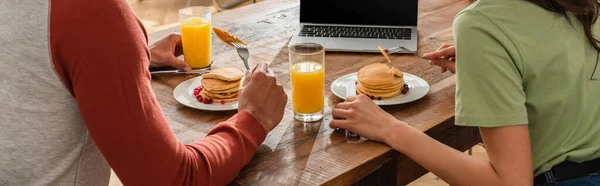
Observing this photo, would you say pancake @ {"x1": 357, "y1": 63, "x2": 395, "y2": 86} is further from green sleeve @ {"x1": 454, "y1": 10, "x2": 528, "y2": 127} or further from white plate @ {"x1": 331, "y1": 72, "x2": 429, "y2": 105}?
green sleeve @ {"x1": 454, "y1": 10, "x2": 528, "y2": 127}

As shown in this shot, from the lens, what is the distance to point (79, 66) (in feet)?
3.73

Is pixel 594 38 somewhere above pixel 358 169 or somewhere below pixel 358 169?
above

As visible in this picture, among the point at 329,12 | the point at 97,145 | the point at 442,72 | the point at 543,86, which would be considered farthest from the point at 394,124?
the point at 329,12

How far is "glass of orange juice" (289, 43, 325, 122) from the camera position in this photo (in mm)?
1578

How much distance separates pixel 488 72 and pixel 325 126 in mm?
338

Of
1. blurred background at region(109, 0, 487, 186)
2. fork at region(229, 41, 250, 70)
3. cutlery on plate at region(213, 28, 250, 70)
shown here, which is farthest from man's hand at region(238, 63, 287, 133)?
blurred background at region(109, 0, 487, 186)

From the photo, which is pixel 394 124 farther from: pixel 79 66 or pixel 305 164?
pixel 79 66

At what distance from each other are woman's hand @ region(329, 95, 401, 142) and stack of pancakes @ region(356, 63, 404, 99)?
0.09m

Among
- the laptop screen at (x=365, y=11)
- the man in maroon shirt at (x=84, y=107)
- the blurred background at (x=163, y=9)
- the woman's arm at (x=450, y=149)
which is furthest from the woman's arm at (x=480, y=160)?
the blurred background at (x=163, y=9)

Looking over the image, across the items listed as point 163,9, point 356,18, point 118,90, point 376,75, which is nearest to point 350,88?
point 376,75

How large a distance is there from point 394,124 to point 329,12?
724 mm

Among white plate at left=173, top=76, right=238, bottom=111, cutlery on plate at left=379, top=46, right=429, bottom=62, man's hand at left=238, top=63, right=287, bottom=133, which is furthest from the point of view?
cutlery on plate at left=379, top=46, right=429, bottom=62

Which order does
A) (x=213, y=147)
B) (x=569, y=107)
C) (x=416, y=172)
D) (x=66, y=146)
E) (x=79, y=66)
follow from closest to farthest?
1. (x=79, y=66)
2. (x=66, y=146)
3. (x=213, y=147)
4. (x=569, y=107)
5. (x=416, y=172)

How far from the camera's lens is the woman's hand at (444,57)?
5.91ft
